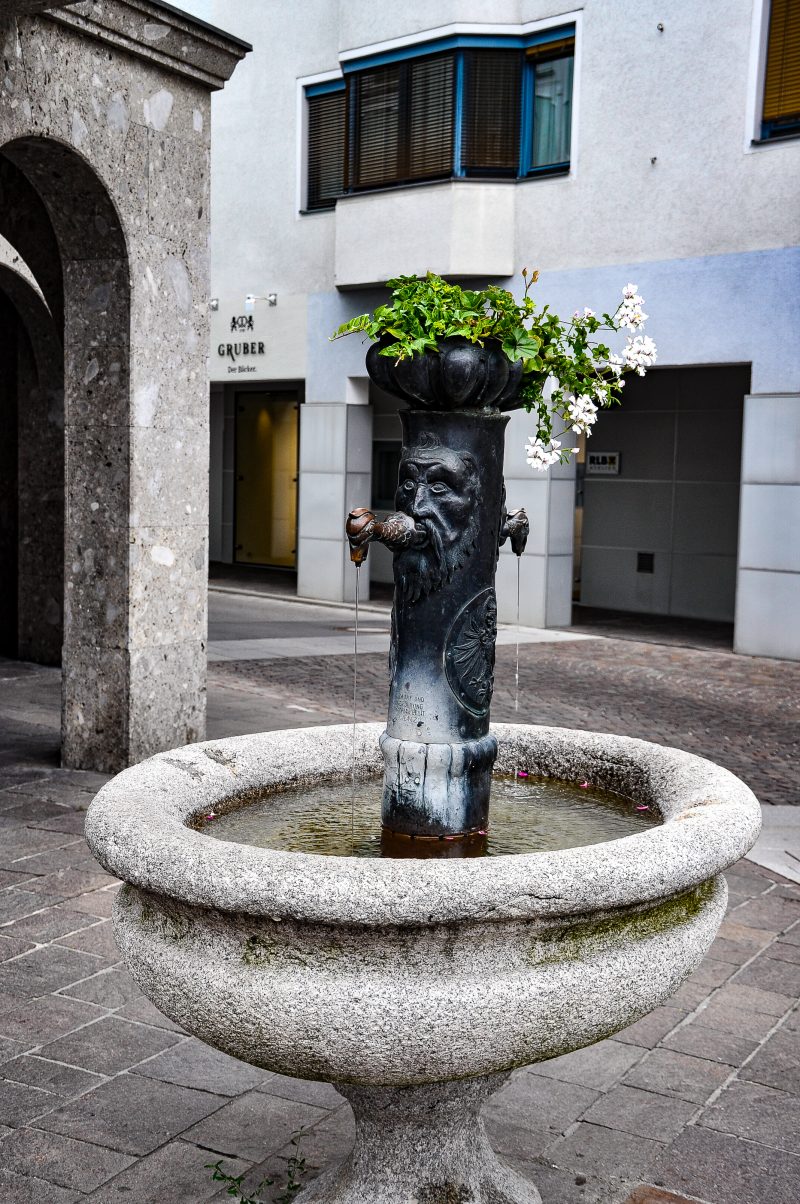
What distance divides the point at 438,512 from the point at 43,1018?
7.65 ft

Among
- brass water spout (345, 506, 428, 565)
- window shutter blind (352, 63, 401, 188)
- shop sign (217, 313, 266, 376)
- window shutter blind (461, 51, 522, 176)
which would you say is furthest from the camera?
shop sign (217, 313, 266, 376)

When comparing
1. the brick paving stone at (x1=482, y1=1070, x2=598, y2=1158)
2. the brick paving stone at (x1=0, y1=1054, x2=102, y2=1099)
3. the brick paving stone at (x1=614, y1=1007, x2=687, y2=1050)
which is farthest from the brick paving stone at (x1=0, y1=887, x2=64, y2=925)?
the brick paving stone at (x1=614, y1=1007, x2=687, y2=1050)

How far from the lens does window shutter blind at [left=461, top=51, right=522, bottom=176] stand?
15.0m

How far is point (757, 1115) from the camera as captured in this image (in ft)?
12.6

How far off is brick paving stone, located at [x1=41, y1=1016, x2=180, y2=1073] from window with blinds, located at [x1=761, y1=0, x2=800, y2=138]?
447 inches

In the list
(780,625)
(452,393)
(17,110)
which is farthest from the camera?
(780,625)

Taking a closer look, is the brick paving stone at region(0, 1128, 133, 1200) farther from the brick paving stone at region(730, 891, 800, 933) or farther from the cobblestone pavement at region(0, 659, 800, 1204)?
the brick paving stone at region(730, 891, 800, 933)

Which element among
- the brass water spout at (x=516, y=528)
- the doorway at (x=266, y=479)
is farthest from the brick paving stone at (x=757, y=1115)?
the doorway at (x=266, y=479)

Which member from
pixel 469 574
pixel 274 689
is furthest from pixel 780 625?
pixel 469 574

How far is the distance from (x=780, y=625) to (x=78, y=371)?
8.21 meters

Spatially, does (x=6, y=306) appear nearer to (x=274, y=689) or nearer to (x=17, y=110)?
(x=274, y=689)

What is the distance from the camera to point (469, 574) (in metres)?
3.18

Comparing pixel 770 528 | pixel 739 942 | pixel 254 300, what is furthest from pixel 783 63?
pixel 739 942

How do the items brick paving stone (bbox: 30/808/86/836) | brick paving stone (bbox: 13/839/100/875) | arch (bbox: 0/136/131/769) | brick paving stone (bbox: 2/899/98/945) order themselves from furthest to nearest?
1. arch (bbox: 0/136/131/769)
2. brick paving stone (bbox: 30/808/86/836)
3. brick paving stone (bbox: 13/839/100/875)
4. brick paving stone (bbox: 2/899/98/945)
